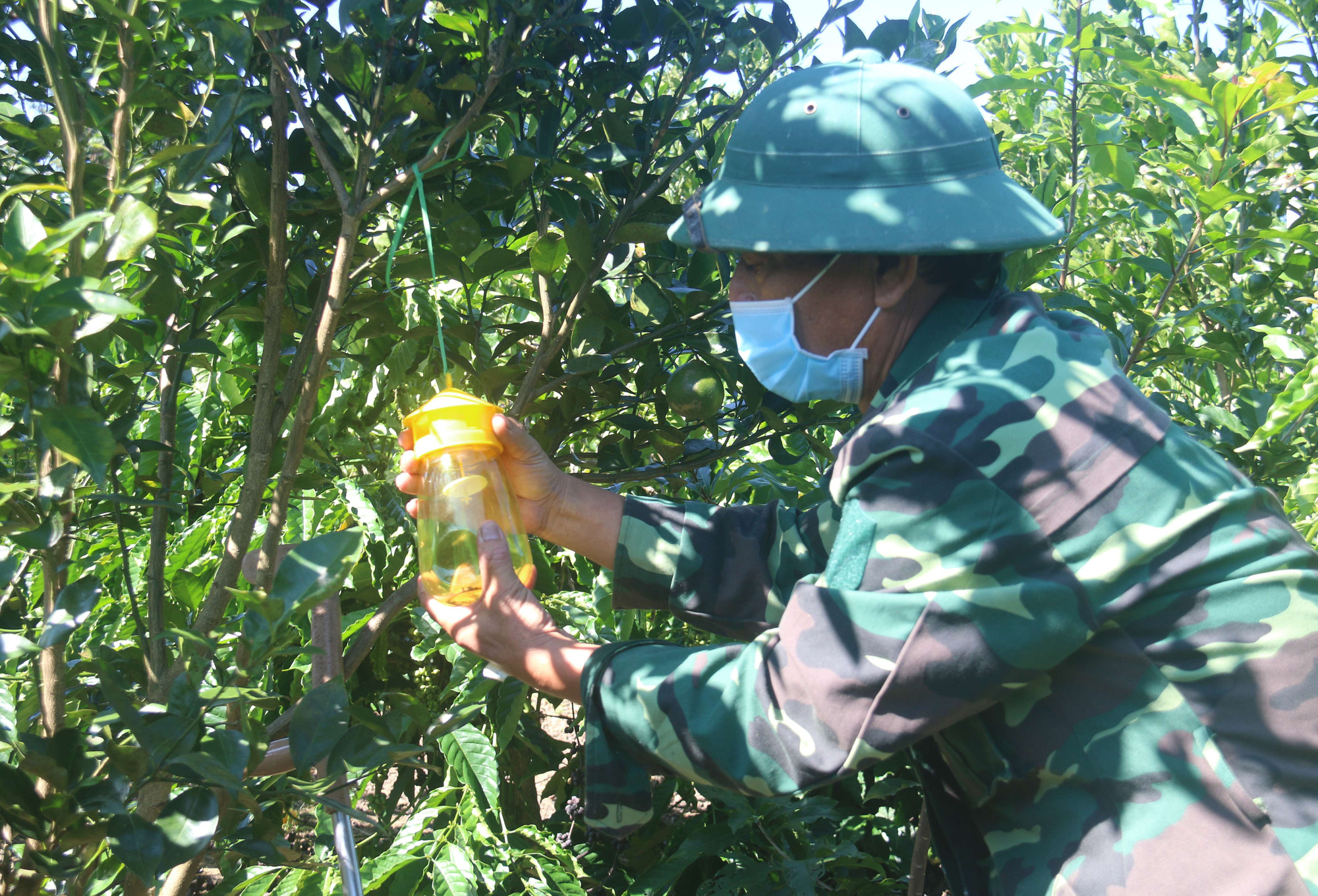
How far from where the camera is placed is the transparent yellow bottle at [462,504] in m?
1.46

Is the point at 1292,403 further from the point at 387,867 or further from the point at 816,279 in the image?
the point at 387,867

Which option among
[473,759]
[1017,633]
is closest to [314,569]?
[1017,633]

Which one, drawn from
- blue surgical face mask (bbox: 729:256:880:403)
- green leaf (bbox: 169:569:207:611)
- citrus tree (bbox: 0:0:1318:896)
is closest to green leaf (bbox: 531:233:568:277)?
citrus tree (bbox: 0:0:1318:896)

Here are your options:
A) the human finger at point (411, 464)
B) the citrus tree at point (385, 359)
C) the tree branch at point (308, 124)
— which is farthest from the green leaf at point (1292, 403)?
the tree branch at point (308, 124)

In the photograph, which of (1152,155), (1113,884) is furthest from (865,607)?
(1152,155)

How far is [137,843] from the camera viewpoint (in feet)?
3.17

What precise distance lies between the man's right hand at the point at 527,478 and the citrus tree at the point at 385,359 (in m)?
0.11

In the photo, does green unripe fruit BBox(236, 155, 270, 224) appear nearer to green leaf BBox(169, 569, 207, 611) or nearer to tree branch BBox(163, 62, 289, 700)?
tree branch BBox(163, 62, 289, 700)

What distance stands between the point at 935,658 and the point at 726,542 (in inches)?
26.1

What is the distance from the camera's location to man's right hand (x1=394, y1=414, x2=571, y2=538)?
63.8 inches

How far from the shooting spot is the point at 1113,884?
3.78 ft

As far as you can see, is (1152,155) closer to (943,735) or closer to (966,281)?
(966,281)

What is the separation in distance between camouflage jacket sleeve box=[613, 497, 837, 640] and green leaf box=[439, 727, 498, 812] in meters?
0.44

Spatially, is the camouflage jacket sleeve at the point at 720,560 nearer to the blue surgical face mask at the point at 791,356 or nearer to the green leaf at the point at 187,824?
the blue surgical face mask at the point at 791,356
